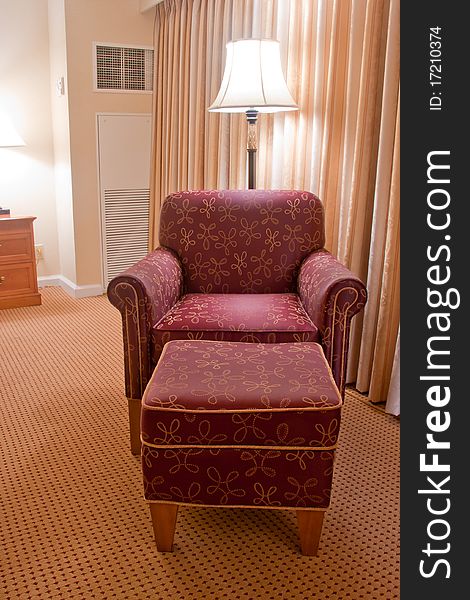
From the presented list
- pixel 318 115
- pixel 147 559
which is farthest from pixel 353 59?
pixel 147 559

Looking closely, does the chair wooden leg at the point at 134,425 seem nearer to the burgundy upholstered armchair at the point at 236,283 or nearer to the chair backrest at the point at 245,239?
the burgundy upholstered armchair at the point at 236,283

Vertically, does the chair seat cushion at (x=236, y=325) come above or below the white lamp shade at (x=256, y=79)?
below

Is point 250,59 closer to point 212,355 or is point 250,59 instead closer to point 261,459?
point 212,355

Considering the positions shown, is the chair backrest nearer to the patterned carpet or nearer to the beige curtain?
the beige curtain

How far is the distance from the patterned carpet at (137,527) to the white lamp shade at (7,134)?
195 centimetres

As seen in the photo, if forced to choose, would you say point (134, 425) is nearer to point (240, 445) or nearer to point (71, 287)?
point (240, 445)

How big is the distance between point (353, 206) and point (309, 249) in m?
0.29

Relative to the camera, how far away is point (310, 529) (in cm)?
173

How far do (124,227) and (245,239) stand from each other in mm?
2271

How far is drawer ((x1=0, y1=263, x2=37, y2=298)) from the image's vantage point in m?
4.21

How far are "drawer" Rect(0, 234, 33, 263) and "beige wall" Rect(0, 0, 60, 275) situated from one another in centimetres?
58

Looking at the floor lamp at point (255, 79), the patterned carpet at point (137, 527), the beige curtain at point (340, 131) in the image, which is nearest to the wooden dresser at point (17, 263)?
the beige curtain at point (340, 131)

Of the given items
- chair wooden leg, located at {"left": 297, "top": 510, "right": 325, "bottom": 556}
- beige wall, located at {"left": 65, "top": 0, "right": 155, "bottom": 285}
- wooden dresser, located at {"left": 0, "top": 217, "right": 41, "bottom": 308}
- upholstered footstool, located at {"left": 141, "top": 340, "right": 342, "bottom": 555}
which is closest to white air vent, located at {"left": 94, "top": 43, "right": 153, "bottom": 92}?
beige wall, located at {"left": 65, "top": 0, "right": 155, "bottom": 285}

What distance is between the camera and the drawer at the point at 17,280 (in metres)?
4.21
